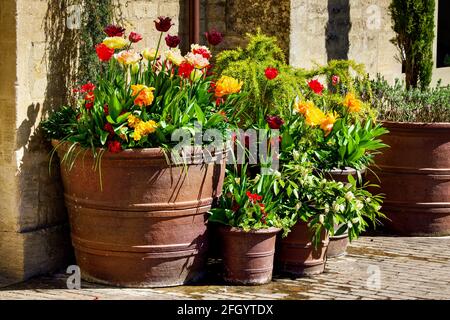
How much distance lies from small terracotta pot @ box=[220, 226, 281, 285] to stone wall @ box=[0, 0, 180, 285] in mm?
1225

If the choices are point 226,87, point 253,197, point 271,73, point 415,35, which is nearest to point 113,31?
point 226,87

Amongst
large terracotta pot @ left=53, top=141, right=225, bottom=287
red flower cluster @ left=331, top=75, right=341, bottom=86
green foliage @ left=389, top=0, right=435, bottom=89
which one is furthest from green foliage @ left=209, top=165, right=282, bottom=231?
green foliage @ left=389, top=0, right=435, bottom=89

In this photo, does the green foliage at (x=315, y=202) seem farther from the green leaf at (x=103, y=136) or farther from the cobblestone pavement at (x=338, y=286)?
the green leaf at (x=103, y=136)

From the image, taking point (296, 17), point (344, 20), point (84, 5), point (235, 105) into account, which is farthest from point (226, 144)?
point (344, 20)

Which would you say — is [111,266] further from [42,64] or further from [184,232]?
[42,64]

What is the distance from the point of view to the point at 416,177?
8.51m

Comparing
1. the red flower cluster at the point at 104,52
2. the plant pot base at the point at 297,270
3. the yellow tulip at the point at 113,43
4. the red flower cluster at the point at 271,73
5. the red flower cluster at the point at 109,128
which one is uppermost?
the yellow tulip at the point at 113,43

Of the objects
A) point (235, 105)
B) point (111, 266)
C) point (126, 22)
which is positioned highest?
point (126, 22)

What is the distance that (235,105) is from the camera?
7.29m

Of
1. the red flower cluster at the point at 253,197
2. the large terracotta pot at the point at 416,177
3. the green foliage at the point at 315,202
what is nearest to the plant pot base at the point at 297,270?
the green foliage at the point at 315,202

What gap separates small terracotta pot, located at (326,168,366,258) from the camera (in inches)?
297

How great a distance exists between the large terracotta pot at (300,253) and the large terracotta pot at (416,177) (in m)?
1.54

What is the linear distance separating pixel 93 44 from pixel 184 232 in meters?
1.52

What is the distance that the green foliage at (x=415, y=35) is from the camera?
9.95 m
